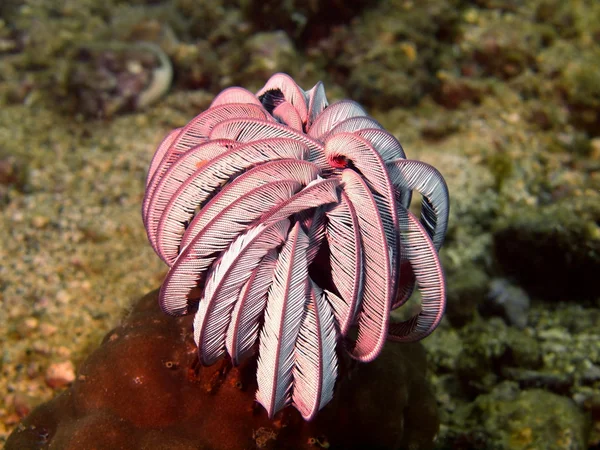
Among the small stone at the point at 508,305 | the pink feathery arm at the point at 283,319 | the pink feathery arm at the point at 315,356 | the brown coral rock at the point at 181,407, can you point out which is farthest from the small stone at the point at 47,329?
the small stone at the point at 508,305

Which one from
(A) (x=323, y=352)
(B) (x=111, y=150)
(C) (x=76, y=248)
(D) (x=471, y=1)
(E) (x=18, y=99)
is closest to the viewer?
(A) (x=323, y=352)

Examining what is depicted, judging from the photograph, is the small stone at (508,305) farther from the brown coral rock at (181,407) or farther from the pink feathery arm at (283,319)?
the pink feathery arm at (283,319)

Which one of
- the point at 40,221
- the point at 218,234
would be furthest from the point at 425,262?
the point at 40,221

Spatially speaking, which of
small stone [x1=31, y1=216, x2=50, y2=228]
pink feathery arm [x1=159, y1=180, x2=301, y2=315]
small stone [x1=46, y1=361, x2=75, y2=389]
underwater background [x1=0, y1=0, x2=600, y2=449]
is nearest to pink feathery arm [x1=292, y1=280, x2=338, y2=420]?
pink feathery arm [x1=159, y1=180, x2=301, y2=315]

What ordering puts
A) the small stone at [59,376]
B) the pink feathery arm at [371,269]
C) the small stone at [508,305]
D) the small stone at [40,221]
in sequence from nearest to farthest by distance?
the pink feathery arm at [371,269] < the small stone at [59,376] < the small stone at [508,305] < the small stone at [40,221]

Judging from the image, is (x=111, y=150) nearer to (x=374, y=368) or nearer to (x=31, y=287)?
(x=31, y=287)

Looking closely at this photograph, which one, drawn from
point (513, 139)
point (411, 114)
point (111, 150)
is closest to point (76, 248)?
point (111, 150)

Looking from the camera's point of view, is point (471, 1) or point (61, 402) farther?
point (471, 1)
